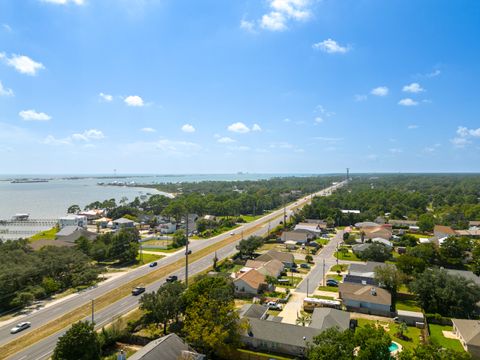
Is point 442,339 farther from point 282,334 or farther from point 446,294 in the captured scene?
point 282,334

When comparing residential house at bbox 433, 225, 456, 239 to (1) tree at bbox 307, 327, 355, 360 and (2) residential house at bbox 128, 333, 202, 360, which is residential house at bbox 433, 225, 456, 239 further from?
(2) residential house at bbox 128, 333, 202, 360

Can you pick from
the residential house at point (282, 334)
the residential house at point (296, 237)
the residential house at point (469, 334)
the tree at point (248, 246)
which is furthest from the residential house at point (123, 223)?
the residential house at point (469, 334)

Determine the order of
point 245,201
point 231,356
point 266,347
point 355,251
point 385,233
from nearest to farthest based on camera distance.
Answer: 1. point 231,356
2. point 266,347
3. point 355,251
4. point 385,233
5. point 245,201

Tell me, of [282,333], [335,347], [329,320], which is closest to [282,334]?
[282,333]

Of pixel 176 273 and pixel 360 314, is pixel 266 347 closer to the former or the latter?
pixel 360 314

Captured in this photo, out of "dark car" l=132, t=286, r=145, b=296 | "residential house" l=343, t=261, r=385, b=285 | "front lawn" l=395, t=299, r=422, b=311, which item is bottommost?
"front lawn" l=395, t=299, r=422, b=311

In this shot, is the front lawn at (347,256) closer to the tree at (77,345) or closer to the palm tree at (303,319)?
the palm tree at (303,319)

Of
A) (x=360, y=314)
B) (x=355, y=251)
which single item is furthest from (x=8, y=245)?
(x=355, y=251)

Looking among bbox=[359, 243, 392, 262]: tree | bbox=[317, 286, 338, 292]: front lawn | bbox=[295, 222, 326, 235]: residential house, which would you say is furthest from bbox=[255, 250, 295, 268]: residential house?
bbox=[295, 222, 326, 235]: residential house
